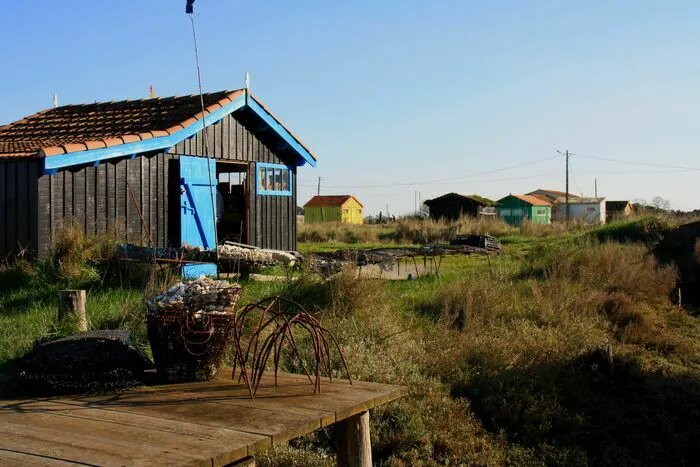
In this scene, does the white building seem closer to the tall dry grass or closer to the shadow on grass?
the tall dry grass

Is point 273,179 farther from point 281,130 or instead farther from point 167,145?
point 167,145

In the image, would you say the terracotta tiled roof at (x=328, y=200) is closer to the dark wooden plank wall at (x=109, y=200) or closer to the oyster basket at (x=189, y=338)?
the dark wooden plank wall at (x=109, y=200)

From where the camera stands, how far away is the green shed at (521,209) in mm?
63312

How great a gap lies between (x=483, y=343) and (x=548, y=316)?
2.03m

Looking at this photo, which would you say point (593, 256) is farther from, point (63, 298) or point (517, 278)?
point (63, 298)

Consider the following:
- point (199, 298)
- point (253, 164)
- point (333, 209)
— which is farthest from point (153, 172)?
point (333, 209)

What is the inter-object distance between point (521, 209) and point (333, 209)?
618 inches

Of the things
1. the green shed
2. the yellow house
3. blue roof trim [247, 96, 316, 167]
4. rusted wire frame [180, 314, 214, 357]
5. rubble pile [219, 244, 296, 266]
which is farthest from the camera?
the green shed

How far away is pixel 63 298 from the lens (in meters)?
7.66

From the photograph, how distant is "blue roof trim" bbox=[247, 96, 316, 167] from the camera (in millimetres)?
16219

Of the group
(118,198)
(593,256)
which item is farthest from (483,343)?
(118,198)

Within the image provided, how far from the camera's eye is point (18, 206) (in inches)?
483

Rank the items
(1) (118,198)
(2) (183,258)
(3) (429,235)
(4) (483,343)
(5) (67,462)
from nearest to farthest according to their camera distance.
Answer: (5) (67,462) < (4) (483,343) < (2) (183,258) < (1) (118,198) < (3) (429,235)

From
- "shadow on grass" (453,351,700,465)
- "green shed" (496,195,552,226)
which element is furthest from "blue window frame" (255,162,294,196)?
"green shed" (496,195,552,226)
